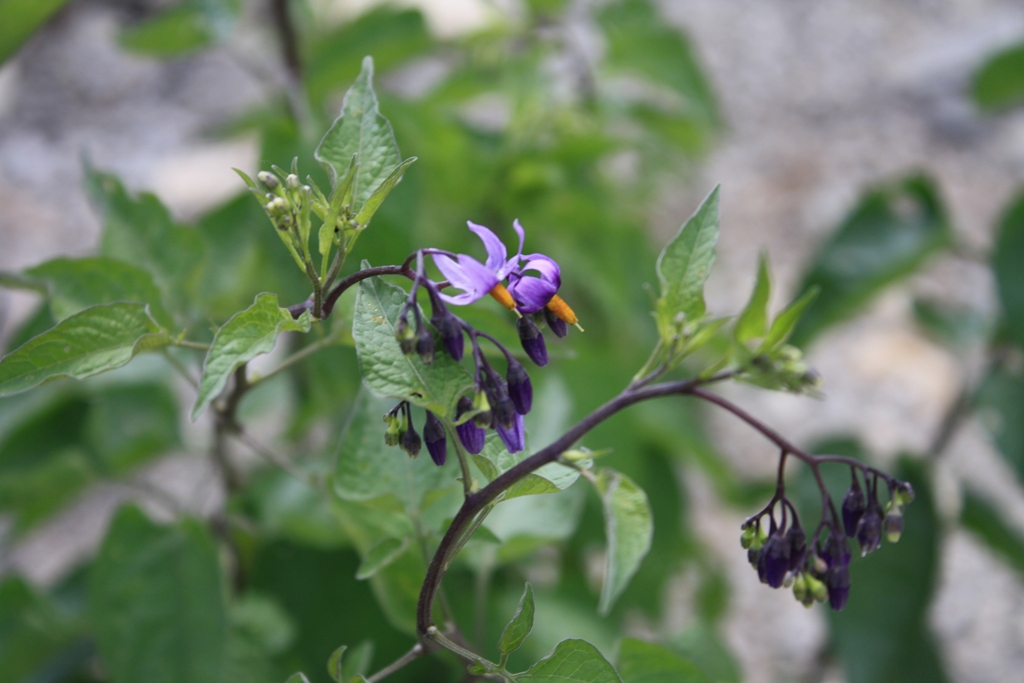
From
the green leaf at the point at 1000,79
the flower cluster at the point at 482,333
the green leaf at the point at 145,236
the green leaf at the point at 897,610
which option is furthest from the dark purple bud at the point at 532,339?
the green leaf at the point at 1000,79

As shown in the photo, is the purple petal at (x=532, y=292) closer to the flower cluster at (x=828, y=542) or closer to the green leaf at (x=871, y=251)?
the flower cluster at (x=828, y=542)

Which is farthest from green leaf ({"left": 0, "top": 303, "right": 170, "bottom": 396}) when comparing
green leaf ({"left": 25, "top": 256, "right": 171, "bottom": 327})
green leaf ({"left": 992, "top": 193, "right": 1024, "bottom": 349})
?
green leaf ({"left": 992, "top": 193, "right": 1024, "bottom": 349})

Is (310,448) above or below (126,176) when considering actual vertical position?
below

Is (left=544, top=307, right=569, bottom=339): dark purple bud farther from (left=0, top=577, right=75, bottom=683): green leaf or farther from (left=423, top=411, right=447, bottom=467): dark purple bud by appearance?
(left=0, top=577, right=75, bottom=683): green leaf

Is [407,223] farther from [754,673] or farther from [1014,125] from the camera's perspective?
[1014,125]

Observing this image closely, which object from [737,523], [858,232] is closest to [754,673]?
[737,523]

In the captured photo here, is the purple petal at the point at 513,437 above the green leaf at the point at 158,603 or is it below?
above

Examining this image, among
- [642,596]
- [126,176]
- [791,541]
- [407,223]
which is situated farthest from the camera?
[126,176]
